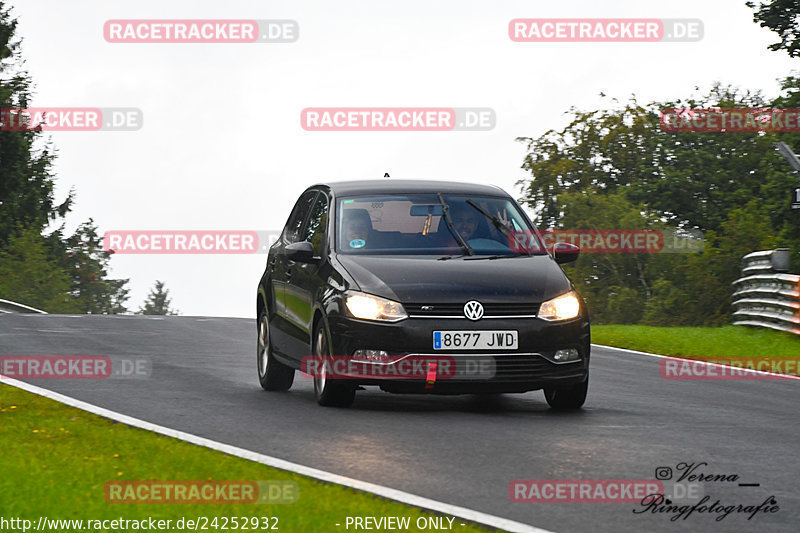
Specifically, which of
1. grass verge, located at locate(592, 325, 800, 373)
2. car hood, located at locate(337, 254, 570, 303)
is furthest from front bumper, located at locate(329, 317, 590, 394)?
grass verge, located at locate(592, 325, 800, 373)

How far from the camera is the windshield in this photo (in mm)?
11078

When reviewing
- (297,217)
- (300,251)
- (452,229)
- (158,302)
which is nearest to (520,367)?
(452,229)

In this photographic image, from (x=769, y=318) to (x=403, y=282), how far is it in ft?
44.9

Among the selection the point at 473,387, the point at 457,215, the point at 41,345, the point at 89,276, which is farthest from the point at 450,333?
the point at 89,276

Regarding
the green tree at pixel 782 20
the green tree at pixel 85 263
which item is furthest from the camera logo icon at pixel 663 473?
the green tree at pixel 85 263

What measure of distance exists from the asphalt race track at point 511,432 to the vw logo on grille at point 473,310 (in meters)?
0.75

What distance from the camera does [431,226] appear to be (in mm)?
11297

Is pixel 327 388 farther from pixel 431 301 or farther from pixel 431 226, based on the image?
pixel 431 226

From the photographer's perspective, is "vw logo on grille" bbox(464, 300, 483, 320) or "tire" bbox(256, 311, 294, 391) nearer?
"vw logo on grille" bbox(464, 300, 483, 320)

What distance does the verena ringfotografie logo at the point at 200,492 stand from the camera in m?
6.71

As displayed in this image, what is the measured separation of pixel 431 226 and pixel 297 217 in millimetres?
2063

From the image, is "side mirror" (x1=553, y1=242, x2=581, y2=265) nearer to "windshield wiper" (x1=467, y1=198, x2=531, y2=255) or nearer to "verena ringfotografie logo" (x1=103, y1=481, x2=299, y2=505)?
"windshield wiper" (x1=467, y1=198, x2=531, y2=255)

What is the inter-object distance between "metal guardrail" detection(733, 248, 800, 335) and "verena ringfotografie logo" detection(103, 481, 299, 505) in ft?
48.4

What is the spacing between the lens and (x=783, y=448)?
8.97 meters
